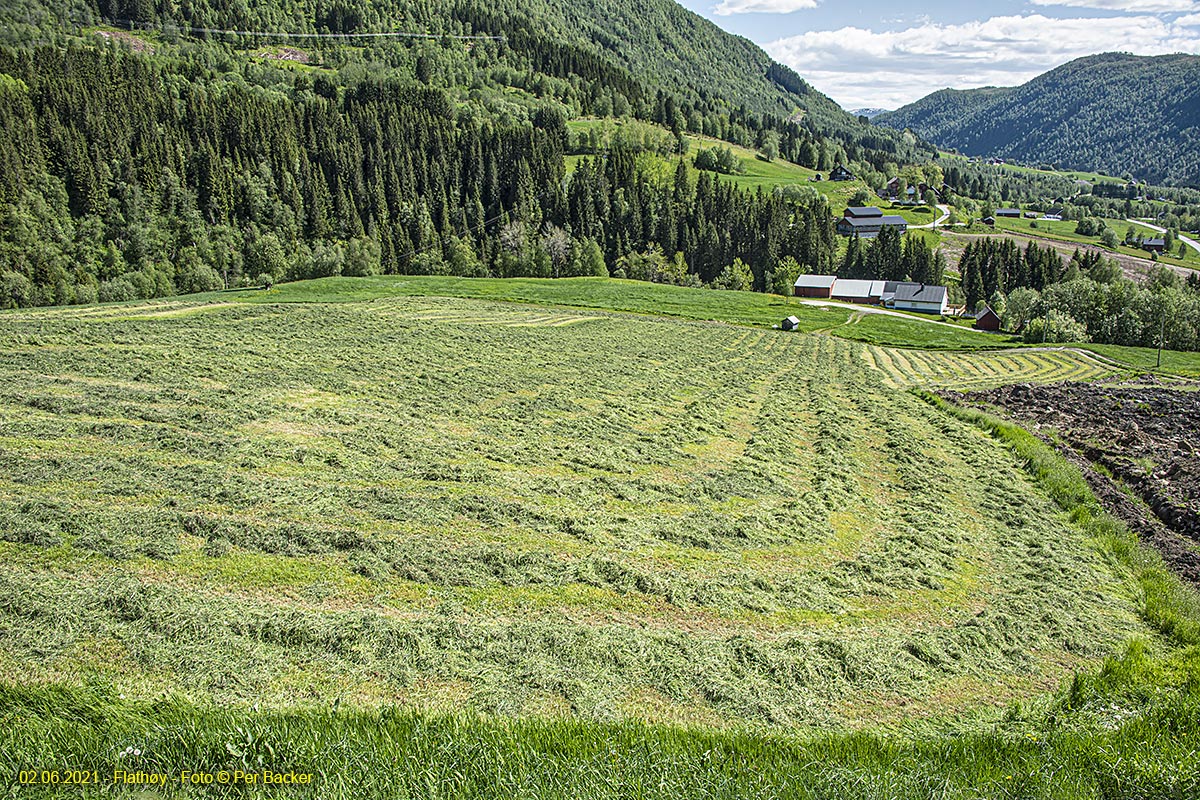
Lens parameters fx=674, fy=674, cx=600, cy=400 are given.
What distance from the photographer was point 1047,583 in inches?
669

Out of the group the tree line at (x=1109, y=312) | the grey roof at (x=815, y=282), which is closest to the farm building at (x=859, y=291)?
the grey roof at (x=815, y=282)

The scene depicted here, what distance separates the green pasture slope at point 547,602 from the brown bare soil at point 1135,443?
1.41m

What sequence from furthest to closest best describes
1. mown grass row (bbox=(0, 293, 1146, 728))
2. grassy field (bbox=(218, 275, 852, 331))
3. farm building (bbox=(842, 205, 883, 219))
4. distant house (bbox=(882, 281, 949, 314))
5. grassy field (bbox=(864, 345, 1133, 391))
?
1. farm building (bbox=(842, 205, 883, 219))
2. distant house (bbox=(882, 281, 949, 314))
3. grassy field (bbox=(218, 275, 852, 331))
4. grassy field (bbox=(864, 345, 1133, 391))
5. mown grass row (bbox=(0, 293, 1146, 728))

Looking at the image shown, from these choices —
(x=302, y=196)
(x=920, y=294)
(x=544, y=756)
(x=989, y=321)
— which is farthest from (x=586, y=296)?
(x=544, y=756)

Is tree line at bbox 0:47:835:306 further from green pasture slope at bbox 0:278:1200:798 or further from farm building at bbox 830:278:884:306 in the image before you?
green pasture slope at bbox 0:278:1200:798

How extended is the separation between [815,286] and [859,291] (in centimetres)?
798

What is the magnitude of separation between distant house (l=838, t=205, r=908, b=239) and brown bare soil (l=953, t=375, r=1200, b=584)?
137 metres

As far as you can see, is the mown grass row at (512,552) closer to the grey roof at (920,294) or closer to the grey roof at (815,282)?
the grey roof at (920,294)

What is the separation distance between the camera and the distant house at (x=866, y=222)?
578ft

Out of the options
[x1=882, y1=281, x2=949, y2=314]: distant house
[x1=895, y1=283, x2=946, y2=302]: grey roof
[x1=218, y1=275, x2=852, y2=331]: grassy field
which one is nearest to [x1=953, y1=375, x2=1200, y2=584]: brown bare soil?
[x1=218, y1=275, x2=852, y2=331]: grassy field

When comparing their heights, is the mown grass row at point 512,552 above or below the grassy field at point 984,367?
above

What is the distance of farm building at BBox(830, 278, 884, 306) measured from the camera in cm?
12375

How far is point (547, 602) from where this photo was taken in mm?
13852

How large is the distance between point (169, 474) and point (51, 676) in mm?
9140
